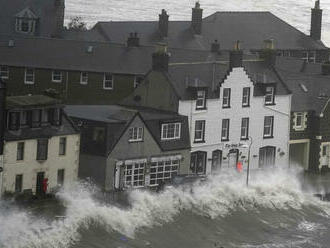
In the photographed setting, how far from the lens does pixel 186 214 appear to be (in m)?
71.2

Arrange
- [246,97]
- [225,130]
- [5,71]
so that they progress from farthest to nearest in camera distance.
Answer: [5,71] → [246,97] → [225,130]

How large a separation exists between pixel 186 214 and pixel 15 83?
959 inches

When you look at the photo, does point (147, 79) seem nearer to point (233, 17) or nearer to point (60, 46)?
point (60, 46)

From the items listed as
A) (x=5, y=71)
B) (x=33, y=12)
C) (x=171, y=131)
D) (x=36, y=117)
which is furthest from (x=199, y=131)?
(x=33, y=12)

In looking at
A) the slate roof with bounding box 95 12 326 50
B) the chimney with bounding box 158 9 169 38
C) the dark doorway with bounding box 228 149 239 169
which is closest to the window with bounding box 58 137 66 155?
the dark doorway with bounding box 228 149 239 169

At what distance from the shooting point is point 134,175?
241ft

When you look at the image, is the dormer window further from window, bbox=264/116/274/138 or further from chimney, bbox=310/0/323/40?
window, bbox=264/116/274/138

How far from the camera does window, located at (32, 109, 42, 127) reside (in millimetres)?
68188

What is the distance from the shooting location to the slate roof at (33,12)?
116062mm

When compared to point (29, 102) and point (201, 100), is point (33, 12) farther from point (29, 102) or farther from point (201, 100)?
point (29, 102)

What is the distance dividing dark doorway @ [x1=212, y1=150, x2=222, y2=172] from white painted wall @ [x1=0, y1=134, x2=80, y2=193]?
1205 cm

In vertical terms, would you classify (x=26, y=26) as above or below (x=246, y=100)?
above

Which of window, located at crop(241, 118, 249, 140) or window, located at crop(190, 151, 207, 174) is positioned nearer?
window, located at crop(190, 151, 207, 174)

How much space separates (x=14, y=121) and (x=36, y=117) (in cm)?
176
